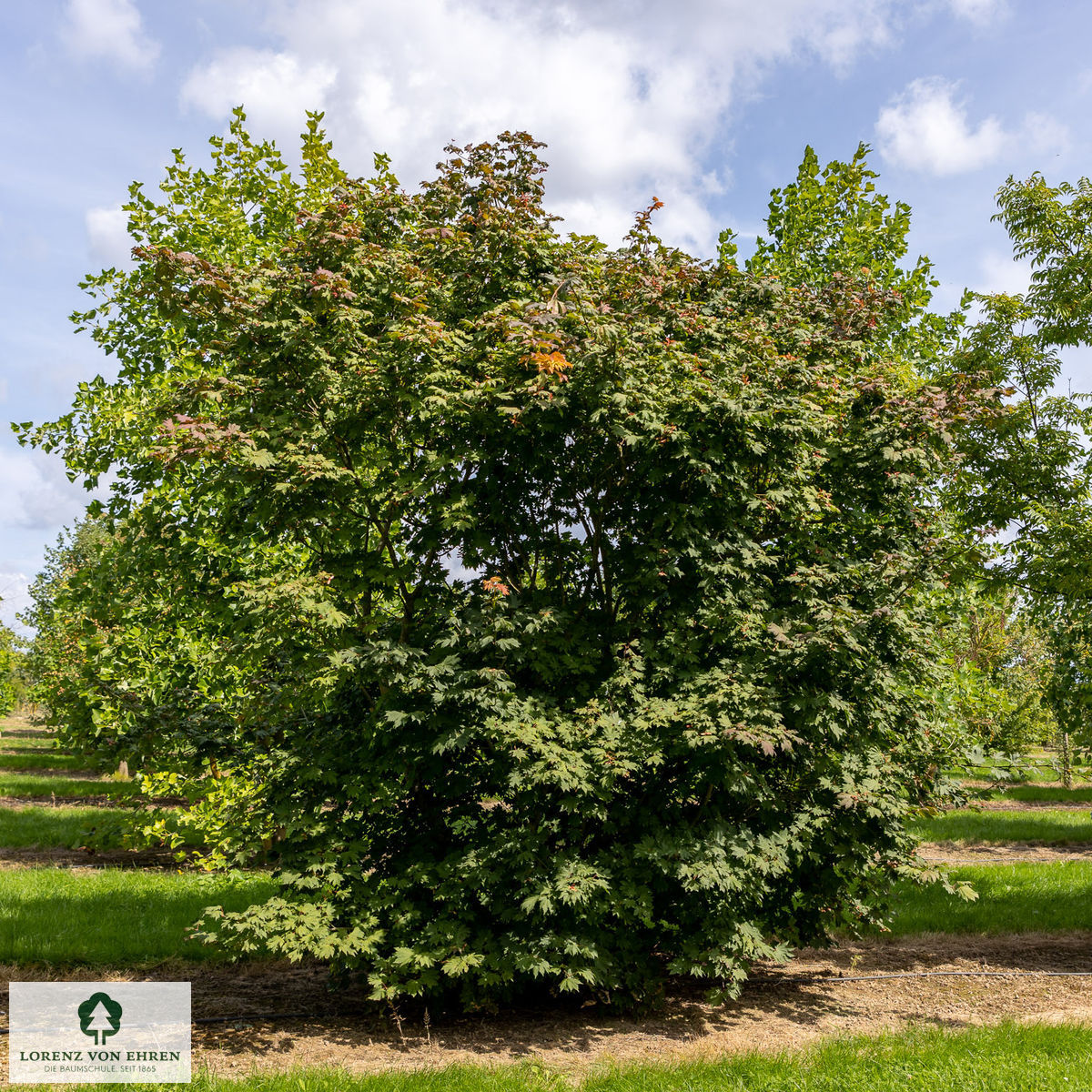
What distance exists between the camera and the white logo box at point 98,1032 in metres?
4.93

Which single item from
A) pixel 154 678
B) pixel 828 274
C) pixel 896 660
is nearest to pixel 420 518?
pixel 896 660

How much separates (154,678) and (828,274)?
1014 centimetres

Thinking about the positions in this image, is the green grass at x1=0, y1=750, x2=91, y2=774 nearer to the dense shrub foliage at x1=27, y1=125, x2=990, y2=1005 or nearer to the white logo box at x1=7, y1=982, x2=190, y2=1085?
the white logo box at x1=7, y1=982, x2=190, y2=1085

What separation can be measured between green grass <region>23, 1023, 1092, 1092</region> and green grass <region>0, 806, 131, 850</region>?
28.0 ft

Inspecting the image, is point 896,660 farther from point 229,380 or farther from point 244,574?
point 244,574

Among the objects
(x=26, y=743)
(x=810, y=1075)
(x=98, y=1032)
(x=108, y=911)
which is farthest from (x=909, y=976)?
(x=26, y=743)

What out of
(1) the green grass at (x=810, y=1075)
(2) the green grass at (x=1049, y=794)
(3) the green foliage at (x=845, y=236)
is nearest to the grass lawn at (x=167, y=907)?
(1) the green grass at (x=810, y=1075)

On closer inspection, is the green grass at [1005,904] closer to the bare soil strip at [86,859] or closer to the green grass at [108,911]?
the green grass at [108,911]

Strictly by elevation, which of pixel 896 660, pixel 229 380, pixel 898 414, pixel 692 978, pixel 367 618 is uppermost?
pixel 229 380

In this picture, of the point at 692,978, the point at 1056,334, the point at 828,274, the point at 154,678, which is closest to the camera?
the point at 692,978

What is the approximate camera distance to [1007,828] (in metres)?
15.3

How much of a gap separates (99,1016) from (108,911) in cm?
292

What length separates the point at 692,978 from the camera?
7.30 meters

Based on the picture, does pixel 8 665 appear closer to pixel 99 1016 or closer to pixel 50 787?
pixel 50 787
